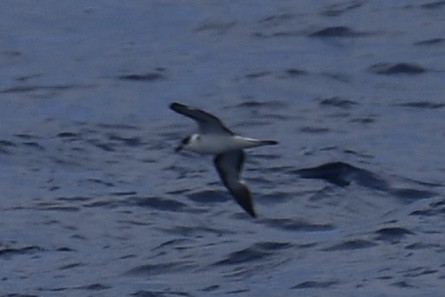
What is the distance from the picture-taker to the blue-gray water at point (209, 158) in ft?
55.9

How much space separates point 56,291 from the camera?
54.2 feet

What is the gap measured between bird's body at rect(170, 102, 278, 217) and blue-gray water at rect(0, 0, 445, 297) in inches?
34.5

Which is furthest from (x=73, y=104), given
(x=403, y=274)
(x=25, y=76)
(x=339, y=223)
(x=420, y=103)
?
(x=403, y=274)

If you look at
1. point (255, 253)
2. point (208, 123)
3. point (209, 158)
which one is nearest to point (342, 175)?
point (209, 158)

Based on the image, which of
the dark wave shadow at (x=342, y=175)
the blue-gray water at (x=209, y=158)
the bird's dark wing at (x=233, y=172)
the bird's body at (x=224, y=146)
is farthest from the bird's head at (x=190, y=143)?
the dark wave shadow at (x=342, y=175)

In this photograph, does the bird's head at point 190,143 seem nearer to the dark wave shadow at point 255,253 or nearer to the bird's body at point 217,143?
the bird's body at point 217,143

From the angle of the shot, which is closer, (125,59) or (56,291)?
(56,291)

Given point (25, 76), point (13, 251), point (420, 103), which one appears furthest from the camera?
point (25, 76)

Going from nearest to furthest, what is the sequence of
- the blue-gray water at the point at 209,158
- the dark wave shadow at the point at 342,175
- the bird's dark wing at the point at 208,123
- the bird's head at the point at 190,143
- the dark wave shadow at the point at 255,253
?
the bird's dark wing at the point at 208,123 → the bird's head at the point at 190,143 → the blue-gray water at the point at 209,158 → the dark wave shadow at the point at 255,253 → the dark wave shadow at the point at 342,175

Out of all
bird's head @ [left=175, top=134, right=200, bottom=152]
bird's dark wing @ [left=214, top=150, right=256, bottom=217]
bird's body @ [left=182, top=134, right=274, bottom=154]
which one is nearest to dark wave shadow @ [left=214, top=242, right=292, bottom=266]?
bird's dark wing @ [left=214, top=150, right=256, bottom=217]

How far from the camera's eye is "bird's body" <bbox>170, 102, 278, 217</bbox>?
15.1 meters

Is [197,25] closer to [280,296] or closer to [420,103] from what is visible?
[420,103]

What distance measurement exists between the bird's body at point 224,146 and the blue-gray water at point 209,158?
2.87 feet

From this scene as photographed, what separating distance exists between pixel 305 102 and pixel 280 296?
6768 millimetres
